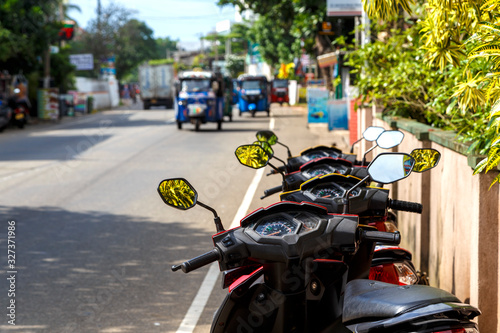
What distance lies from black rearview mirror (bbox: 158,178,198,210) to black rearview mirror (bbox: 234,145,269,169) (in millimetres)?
1022

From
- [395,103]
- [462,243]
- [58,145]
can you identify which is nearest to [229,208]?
[395,103]

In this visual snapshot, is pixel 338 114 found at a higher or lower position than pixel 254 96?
lower

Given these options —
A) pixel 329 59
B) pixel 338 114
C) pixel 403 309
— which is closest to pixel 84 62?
pixel 329 59

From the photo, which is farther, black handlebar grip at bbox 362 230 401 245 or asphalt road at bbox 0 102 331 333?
asphalt road at bbox 0 102 331 333

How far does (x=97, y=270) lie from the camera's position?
707 cm

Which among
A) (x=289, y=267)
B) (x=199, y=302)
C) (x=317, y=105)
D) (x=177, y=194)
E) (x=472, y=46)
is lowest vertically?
(x=199, y=302)

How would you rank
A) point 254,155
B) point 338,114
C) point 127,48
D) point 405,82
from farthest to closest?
point 127,48
point 338,114
point 405,82
point 254,155

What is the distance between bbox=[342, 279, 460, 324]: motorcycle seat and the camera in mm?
2322

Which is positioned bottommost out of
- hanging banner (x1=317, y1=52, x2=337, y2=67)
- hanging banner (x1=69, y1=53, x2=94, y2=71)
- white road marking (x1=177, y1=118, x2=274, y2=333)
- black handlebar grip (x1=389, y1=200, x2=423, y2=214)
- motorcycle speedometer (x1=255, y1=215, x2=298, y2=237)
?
white road marking (x1=177, y1=118, x2=274, y2=333)

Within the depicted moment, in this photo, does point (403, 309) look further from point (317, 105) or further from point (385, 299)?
point (317, 105)

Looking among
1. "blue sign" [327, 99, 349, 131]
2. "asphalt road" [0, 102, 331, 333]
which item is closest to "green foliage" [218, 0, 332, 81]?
"blue sign" [327, 99, 349, 131]

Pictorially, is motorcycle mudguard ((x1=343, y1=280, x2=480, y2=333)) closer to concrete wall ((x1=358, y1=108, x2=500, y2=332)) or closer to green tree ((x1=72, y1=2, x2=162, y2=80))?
concrete wall ((x1=358, y1=108, x2=500, y2=332))

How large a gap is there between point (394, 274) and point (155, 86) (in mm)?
49764

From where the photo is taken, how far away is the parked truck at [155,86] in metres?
52.6
